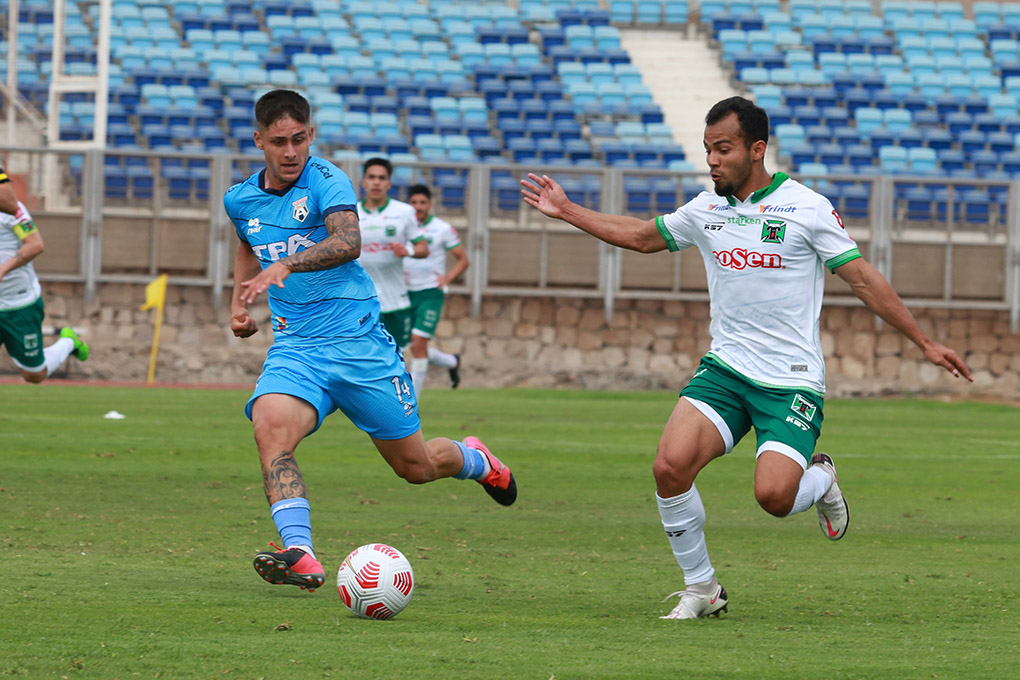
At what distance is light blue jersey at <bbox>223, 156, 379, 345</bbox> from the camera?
6027 mm

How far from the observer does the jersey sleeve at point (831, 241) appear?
19.0ft

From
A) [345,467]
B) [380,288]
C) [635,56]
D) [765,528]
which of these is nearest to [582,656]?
[765,528]

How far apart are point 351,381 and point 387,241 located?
27.7ft

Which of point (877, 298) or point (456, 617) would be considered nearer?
point (456, 617)

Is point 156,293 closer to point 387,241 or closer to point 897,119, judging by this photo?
point 387,241

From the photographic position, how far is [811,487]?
19.2 ft

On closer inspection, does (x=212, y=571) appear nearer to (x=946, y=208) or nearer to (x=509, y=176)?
(x=509, y=176)

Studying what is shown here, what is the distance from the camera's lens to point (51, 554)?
643 centimetres

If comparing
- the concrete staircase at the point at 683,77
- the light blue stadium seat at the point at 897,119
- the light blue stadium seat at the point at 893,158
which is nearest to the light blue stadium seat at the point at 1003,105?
the light blue stadium seat at the point at 897,119

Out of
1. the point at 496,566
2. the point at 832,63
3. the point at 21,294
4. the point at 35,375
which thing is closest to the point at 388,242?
the point at 35,375

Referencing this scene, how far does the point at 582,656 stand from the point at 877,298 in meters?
2.17

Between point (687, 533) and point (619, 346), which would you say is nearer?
point (687, 533)

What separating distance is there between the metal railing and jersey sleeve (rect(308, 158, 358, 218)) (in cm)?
1571

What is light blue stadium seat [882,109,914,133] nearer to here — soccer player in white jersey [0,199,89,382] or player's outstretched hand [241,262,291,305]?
soccer player in white jersey [0,199,89,382]
